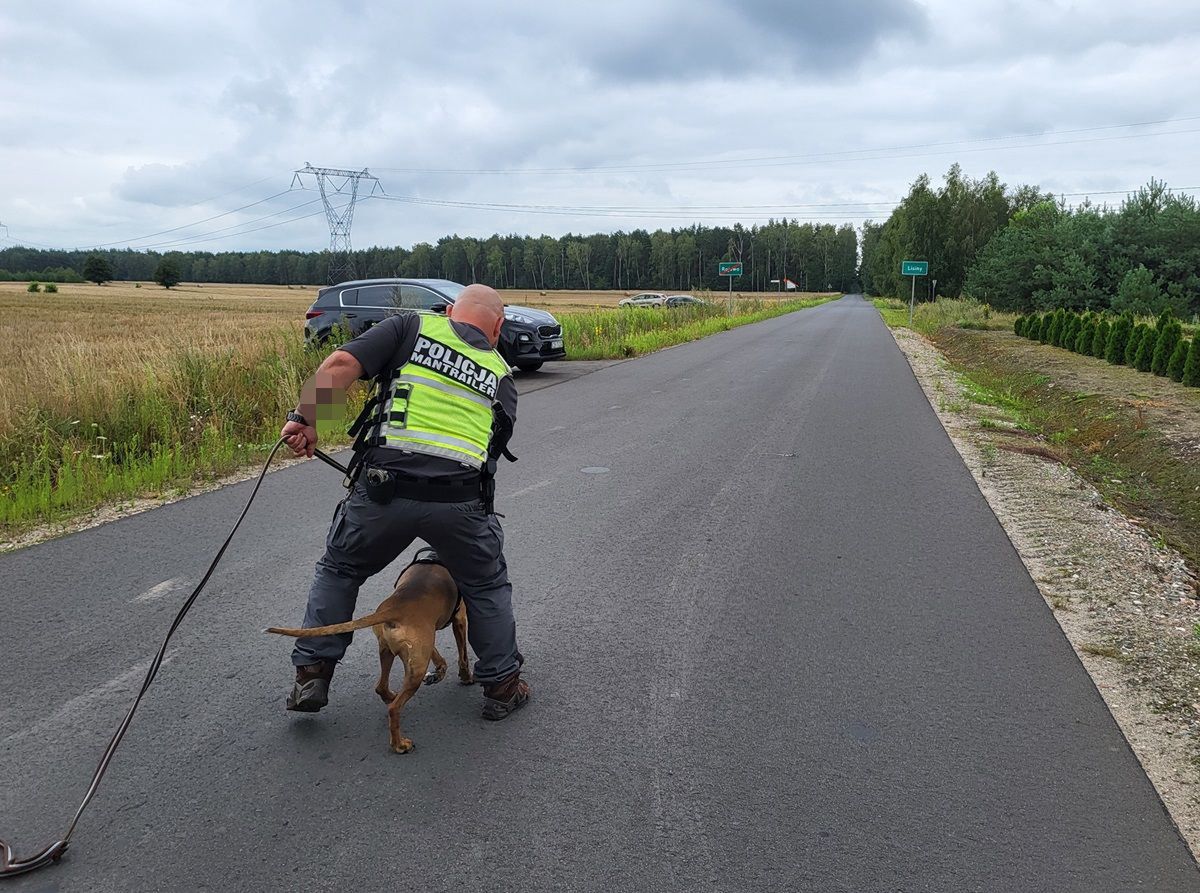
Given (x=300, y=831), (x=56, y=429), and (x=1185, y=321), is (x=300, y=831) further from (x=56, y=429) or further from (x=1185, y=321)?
(x=1185, y=321)

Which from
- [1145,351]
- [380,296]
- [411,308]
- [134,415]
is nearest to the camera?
[134,415]

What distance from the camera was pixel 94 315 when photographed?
130ft

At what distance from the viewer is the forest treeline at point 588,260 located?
12988cm

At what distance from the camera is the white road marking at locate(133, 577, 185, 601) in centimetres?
483

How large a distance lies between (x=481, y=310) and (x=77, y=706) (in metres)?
2.34

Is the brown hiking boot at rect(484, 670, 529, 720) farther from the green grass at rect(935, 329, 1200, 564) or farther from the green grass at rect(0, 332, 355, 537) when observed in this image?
the green grass at rect(935, 329, 1200, 564)

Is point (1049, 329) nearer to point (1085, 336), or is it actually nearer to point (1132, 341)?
point (1085, 336)

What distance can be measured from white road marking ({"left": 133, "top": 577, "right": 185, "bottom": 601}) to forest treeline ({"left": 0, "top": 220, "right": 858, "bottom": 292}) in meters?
116

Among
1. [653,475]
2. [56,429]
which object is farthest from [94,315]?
[653,475]

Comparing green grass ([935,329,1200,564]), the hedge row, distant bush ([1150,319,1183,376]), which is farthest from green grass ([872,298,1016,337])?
green grass ([935,329,1200,564])

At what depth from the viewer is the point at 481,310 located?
3469 millimetres

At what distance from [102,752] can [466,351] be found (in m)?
2.03

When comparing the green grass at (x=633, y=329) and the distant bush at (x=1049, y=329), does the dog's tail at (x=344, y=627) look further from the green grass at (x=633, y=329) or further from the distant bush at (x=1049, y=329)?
the distant bush at (x=1049, y=329)

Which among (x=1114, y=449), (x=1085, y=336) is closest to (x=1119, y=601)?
(x=1114, y=449)
